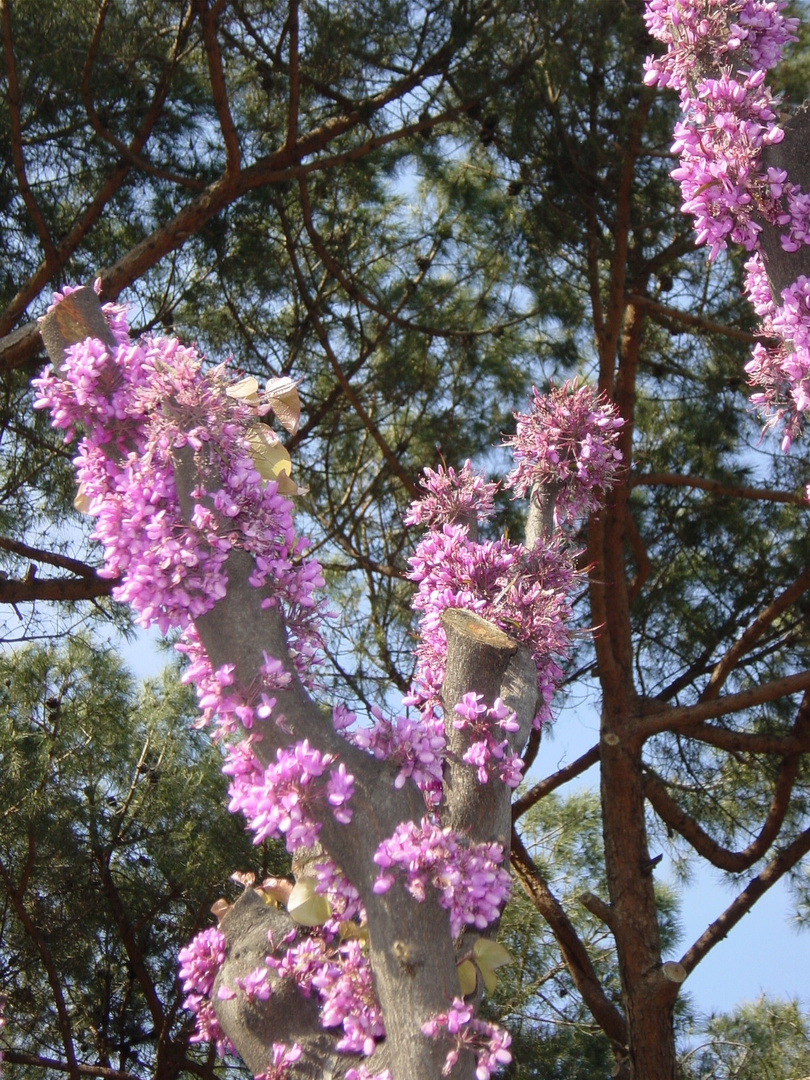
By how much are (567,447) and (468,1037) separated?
4.76ft

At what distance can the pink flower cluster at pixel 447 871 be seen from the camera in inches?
72.9

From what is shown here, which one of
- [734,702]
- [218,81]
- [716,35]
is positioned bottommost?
[734,702]

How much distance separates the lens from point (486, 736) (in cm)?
212

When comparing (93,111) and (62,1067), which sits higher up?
(93,111)

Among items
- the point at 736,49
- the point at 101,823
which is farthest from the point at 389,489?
the point at 736,49

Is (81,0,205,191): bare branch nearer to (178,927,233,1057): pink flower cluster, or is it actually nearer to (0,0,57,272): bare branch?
(0,0,57,272): bare branch

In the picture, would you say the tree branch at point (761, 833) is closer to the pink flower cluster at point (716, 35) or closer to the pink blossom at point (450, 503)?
the pink blossom at point (450, 503)

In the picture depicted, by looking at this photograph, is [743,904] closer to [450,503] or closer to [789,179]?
[450,503]

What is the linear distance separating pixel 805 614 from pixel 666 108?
2.77m

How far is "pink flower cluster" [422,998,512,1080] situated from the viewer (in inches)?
69.1

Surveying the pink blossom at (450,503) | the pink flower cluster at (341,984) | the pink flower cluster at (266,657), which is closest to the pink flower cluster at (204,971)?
the pink flower cluster at (266,657)

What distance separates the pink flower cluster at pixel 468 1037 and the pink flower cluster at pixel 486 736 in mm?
450

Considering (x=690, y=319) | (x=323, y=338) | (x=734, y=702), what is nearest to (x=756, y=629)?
(x=734, y=702)

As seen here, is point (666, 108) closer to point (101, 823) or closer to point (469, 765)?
point (469, 765)
